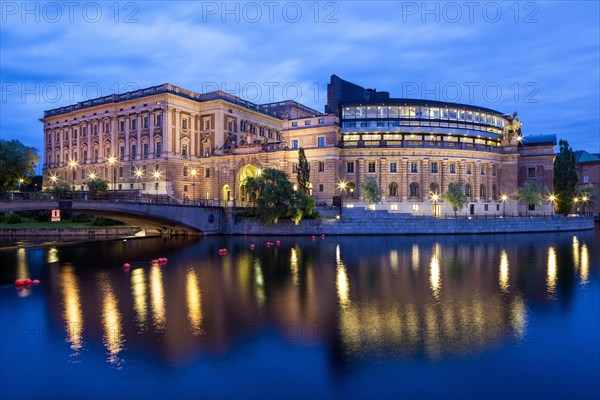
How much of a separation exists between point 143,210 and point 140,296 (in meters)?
34.0

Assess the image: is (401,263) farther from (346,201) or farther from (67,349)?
(346,201)

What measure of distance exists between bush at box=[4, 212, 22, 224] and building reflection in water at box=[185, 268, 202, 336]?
211 feet

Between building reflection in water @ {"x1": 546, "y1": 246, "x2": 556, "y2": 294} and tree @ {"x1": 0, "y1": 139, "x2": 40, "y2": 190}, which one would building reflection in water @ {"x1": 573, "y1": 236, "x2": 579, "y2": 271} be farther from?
tree @ {"x1": 0, "y1": 139, "x2": 40, "y2": 190}

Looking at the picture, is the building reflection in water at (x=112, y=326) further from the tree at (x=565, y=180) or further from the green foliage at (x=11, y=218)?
the tree at (x=565, y=180)

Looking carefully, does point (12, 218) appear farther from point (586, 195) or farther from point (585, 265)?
point (586, 195)

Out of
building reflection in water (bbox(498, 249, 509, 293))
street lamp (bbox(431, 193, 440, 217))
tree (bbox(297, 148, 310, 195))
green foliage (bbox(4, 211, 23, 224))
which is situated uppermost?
tree (bbox(297, 148, 310, 195))

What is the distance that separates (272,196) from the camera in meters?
61.9

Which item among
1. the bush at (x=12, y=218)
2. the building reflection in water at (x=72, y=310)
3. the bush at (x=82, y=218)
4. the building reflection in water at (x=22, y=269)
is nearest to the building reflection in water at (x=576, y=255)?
the building reflection in water at (x=72, y=310)

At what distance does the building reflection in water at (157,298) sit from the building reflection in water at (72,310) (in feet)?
10.6

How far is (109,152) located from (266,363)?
318 feet

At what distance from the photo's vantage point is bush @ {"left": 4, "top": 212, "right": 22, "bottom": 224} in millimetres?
78562

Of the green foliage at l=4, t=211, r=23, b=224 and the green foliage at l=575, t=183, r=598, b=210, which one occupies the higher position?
the green foliage at l=575, t=183, r=598, b=210

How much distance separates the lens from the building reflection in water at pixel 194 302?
19.2 m

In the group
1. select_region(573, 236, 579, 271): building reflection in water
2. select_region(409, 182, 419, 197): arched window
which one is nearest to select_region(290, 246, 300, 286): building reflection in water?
select_region(573, 236, 579, 271): building reflection in water
